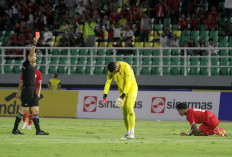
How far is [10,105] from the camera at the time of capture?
3106 cm

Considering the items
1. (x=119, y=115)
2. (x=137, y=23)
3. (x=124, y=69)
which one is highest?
(x=137, y=23)

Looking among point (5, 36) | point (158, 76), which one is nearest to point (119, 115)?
point (158, 76)

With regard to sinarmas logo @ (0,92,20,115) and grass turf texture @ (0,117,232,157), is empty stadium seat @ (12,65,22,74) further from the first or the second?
grass turf texture @ (0,117,232,157)

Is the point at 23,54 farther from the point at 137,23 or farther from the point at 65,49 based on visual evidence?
the point at 137,23

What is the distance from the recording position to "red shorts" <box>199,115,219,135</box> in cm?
1884

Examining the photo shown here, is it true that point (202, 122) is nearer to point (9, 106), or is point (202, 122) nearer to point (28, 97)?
point (28, 97)

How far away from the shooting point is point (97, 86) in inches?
1339

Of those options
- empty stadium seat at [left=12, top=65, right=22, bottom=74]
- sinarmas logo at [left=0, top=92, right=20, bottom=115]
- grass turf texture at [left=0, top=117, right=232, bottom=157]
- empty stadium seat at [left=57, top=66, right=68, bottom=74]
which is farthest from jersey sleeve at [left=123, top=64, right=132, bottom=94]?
empty stadium seat at [left=12, top=65, right=22, bottom=74]

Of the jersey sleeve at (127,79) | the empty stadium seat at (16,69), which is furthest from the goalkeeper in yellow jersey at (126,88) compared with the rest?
the empty stadium seat at (16,69)

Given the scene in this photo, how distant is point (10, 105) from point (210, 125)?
14.5 metres

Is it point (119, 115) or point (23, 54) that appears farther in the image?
point (23, 54)

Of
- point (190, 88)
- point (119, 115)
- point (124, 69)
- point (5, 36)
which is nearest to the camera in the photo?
point (124, 69)

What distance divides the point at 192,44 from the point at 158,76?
7.85 ft

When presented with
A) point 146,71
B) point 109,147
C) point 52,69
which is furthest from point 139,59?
point 109,147
